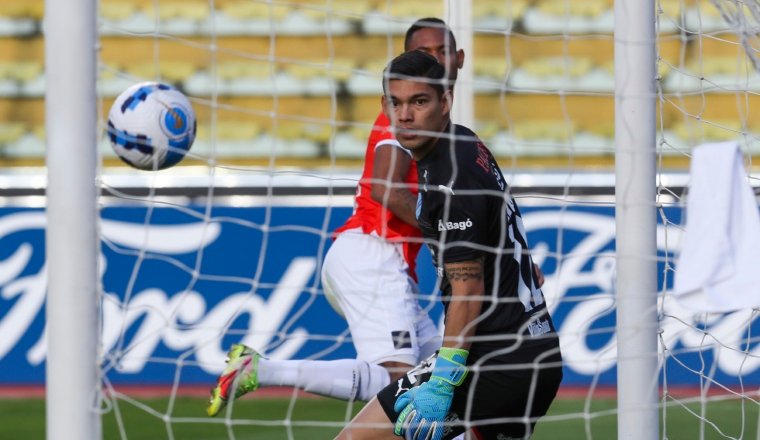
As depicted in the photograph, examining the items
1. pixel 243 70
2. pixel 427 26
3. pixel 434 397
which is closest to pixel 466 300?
pixel 434 397

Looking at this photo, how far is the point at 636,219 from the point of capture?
4074 millimetres

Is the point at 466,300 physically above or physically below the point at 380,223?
below

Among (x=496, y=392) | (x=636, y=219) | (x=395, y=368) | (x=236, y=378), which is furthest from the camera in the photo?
(x=395, y=368)

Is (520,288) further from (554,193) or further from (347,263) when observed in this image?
(554,193)

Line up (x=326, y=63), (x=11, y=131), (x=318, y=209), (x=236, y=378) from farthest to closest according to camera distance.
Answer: (x=326, y=63)
(x=11, y=131)
(x=318, y=209)
(x=236, y=378)

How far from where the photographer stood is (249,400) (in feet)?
22.9

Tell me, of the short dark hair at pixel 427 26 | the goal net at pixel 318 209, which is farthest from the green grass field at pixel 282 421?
the short dark hair at pixel 427 26

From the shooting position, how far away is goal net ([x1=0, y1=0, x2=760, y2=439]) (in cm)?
609

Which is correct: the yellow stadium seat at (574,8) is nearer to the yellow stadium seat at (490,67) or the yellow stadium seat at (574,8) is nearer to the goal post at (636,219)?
the yellow stadium seat at (490,67)

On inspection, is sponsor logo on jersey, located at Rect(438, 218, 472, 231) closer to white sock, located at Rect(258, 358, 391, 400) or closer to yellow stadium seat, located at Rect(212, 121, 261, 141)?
white sock, located at Rect(258, 358, 391, 400)

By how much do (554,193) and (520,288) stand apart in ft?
12.4

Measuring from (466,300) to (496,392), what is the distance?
0.35 metres

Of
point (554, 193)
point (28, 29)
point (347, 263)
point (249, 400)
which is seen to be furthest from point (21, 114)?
point (347, 263)

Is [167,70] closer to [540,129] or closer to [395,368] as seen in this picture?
[540,129]
